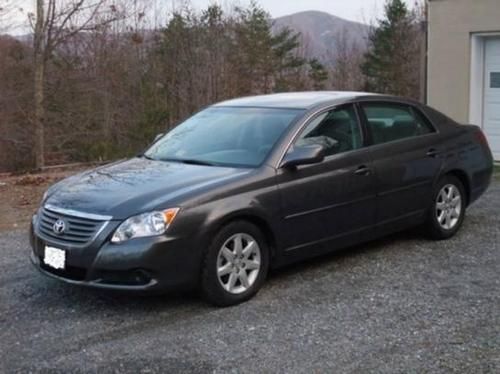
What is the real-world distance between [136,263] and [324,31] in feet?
125

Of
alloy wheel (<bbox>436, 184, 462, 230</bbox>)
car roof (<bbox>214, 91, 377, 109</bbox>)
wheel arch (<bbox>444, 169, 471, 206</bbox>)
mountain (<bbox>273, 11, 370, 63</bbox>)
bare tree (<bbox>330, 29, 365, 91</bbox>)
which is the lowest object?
alloy wheel (<bbox>436, 184, 462, 230</bbox>)

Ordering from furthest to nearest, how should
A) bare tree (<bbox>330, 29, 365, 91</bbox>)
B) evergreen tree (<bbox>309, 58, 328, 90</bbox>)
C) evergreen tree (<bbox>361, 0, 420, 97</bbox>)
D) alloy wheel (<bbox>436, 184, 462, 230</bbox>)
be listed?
evergreen tree (<bbox>361, 0, 420, 97</bbox>)
bare tree (<bbox>330, 29, 365, 91</bbox>)
evergreen tree (<bbox>309, 58, 328, 90</bbox>)
alloy wheel (<bbox>436, 184, 462, 230</bbox>)

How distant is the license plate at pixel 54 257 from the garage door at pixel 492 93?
29.9 ft

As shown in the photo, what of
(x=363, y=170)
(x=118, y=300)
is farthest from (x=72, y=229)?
(x=363, y=170)

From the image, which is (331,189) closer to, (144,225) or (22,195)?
(144,225)

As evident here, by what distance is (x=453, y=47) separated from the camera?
1267 centimetres

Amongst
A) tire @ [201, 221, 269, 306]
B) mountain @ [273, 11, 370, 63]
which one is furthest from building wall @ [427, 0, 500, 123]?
mountain @ [273, 11, 370, 63]

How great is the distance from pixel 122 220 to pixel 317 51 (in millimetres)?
33226

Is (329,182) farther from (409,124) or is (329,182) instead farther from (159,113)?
(159,113)

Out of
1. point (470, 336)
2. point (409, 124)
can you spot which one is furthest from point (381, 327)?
point (409, 124)

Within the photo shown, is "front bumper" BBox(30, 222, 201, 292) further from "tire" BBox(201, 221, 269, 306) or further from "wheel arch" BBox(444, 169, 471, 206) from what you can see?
"wheel arch" BBox(444, 169, 471, 206)

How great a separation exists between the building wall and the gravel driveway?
22.1 ft

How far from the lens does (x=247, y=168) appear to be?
5527mm

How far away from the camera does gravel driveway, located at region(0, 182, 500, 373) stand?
420 centimetres
